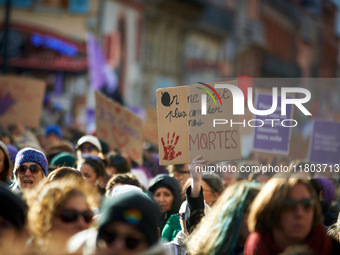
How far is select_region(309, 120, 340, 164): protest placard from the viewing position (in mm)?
9312

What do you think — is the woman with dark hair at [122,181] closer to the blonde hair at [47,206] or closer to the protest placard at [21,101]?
the blonde hair at [47,206]

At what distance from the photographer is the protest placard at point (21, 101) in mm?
11391

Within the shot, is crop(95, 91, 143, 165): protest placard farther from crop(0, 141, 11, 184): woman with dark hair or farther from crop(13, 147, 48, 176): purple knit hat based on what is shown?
crop(13, 147, 48, 176): purple knit hat

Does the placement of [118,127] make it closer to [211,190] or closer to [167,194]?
[167,194]

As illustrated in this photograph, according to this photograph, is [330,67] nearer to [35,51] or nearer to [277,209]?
[35,51]

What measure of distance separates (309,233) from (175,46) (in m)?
34.9

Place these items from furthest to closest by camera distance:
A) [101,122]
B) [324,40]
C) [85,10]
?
[324,40], [85,10], [101,122]

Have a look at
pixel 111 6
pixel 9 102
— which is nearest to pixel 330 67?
pixel 111 6

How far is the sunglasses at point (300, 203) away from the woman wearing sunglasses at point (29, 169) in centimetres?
252

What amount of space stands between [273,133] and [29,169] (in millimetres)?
3595

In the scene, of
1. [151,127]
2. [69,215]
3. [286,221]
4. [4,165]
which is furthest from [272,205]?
[151,127]

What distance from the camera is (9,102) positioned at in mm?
11523

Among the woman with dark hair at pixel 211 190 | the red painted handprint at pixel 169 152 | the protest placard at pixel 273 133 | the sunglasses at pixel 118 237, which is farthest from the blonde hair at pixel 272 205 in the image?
the protest placard at pixel 273 133

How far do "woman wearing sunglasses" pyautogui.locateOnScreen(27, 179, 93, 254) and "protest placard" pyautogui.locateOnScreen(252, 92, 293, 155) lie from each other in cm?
481
